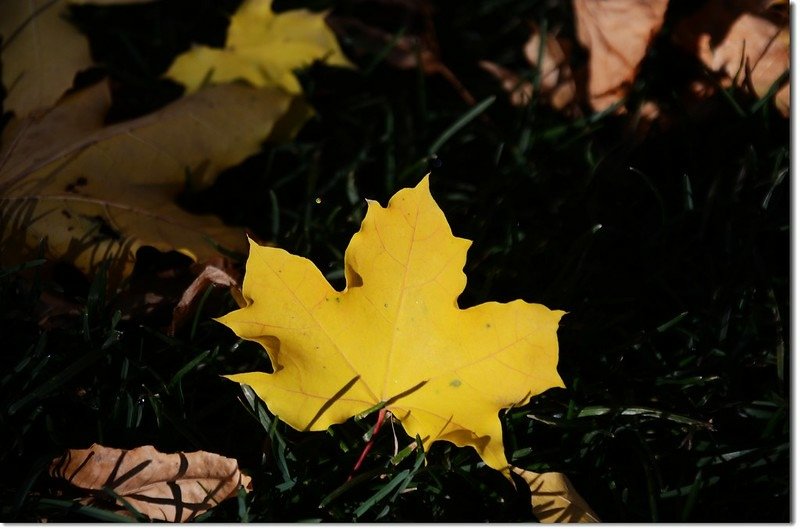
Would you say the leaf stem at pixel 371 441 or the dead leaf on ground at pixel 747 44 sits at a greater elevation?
the dead leaf on ground at pixel 747 44

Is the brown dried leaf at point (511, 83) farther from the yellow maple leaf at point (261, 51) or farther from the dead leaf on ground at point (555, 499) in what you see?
the dead leaf on ground at point (555, 499)

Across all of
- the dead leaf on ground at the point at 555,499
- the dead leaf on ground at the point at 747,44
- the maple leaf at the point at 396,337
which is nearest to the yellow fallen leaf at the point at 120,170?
the maple leaf at the point at 396,337

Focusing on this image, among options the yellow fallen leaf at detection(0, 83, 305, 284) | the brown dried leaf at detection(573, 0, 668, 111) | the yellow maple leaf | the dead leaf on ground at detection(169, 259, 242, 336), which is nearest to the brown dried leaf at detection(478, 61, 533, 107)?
the brown dried leaf at detection(573, 0, 668, 111)

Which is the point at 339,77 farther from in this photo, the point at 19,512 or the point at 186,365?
the point at 19,512

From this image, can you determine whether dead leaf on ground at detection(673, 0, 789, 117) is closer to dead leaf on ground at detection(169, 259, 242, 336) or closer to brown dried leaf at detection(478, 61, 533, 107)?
brown dried leaf at detection(478, 61, 533, 107)

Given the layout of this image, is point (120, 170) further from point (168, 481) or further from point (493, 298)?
point (493, 298)

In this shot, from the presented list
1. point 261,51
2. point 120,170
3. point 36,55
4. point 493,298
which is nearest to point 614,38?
point 493,298
